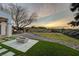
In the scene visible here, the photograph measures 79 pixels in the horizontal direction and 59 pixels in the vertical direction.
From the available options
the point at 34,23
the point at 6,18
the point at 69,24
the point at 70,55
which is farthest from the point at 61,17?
the point at 6,18

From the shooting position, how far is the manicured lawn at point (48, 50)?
3453 millimetres

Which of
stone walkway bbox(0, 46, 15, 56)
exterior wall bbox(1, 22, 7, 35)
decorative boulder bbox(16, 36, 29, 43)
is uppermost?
exterior wall bbox(1, 22, 7, 35)

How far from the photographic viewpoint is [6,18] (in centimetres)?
351

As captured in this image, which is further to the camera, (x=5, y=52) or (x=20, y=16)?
(x=20, y=16)

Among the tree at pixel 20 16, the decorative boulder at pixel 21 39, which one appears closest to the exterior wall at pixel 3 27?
the tree at pixel 20 16

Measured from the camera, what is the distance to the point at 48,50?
3.50 m

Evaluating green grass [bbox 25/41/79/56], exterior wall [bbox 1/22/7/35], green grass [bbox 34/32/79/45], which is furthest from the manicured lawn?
exterior wall [bbox 1/22/7/35]

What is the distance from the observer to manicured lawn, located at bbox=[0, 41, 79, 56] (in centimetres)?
345

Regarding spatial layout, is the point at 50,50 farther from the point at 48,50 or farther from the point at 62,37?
the point at 62,37

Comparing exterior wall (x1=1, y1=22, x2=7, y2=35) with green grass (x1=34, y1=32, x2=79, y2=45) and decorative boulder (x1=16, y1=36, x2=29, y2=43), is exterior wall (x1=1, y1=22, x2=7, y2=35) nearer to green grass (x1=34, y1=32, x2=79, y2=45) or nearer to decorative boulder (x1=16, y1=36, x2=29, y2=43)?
decorative boulder (x1=16, y1=36, x2=29, y2=43)

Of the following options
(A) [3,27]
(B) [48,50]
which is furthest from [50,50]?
(A) [3,27]

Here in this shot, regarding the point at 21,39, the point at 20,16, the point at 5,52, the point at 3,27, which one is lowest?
the point at 5,52

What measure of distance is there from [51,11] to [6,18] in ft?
3.32

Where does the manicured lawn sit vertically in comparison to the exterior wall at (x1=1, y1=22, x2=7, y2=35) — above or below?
below
